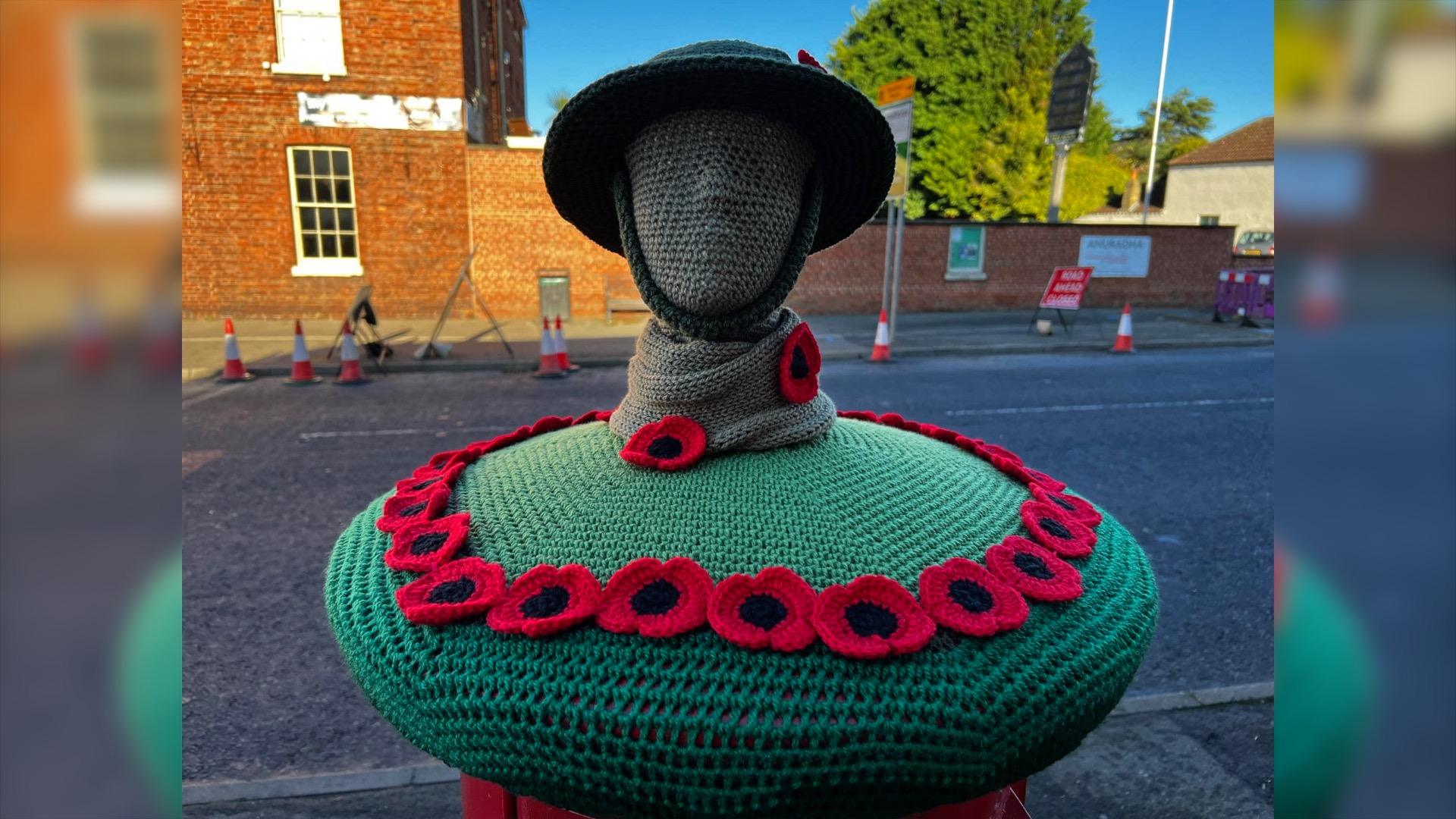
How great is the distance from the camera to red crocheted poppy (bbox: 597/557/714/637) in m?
0.90

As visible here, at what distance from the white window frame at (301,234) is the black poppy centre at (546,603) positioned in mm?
14462

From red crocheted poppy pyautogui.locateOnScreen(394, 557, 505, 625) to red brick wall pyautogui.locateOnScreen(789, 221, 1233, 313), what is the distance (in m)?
14.7

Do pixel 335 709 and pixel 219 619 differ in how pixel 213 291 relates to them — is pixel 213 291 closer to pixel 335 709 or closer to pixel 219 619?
pixel 219 619

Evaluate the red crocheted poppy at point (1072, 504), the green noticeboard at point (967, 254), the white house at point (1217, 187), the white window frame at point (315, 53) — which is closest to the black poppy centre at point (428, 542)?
the red crocheted poppy at point (1072, 504)

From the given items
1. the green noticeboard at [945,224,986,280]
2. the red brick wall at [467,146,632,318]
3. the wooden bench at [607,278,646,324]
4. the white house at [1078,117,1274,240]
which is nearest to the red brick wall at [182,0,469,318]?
the red brick wall at [467,146,632,318]

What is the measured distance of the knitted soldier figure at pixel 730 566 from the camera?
0.86m

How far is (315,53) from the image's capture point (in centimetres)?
1293

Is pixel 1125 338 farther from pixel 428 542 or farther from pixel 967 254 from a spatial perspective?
pixel 428 542

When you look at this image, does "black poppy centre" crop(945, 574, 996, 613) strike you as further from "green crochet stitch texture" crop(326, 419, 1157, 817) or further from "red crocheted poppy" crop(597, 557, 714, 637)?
"red crocheted poppy" crop(597, 557, 714, 637)

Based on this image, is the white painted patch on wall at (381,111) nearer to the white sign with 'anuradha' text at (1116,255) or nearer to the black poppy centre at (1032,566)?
the white sign with 'anuradha' text at (1116,255)

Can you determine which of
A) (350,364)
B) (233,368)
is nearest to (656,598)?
(350,364)
